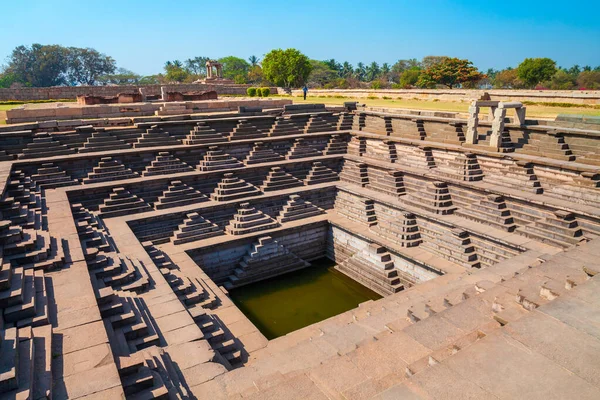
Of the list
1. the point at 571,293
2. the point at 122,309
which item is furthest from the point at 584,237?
the point at 122,309

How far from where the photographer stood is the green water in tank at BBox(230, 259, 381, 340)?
973 cm

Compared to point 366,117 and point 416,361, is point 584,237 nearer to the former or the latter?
point 416,361

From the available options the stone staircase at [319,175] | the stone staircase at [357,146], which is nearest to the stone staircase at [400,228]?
the stone staircase at [319,175]

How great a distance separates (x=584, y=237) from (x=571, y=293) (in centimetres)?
478

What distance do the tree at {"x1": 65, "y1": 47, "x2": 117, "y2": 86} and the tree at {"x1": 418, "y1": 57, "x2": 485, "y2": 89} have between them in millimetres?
54315

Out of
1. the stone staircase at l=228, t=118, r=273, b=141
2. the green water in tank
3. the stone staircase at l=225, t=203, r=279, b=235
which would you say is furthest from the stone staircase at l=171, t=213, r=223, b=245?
the stone staircase at l=228, t=118, r=273, b=141

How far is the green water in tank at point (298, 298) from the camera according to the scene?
973 cm

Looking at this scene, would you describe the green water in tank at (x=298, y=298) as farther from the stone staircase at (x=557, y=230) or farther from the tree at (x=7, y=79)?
the tree at (x=7, y=79)

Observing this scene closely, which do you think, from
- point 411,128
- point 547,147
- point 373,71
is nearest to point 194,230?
point 411,128

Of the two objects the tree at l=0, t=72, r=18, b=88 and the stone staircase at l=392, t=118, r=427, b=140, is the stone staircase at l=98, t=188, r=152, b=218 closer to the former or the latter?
the stone staircase at l=392, t=118, r=427, b=140

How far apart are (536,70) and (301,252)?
38345 mm

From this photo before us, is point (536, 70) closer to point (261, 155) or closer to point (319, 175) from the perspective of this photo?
point (319, 175)

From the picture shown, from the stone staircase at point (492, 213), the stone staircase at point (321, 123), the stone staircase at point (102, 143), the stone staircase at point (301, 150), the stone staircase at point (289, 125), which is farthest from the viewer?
the stone staircase at point (321, 123)

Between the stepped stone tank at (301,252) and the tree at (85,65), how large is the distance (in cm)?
5829
